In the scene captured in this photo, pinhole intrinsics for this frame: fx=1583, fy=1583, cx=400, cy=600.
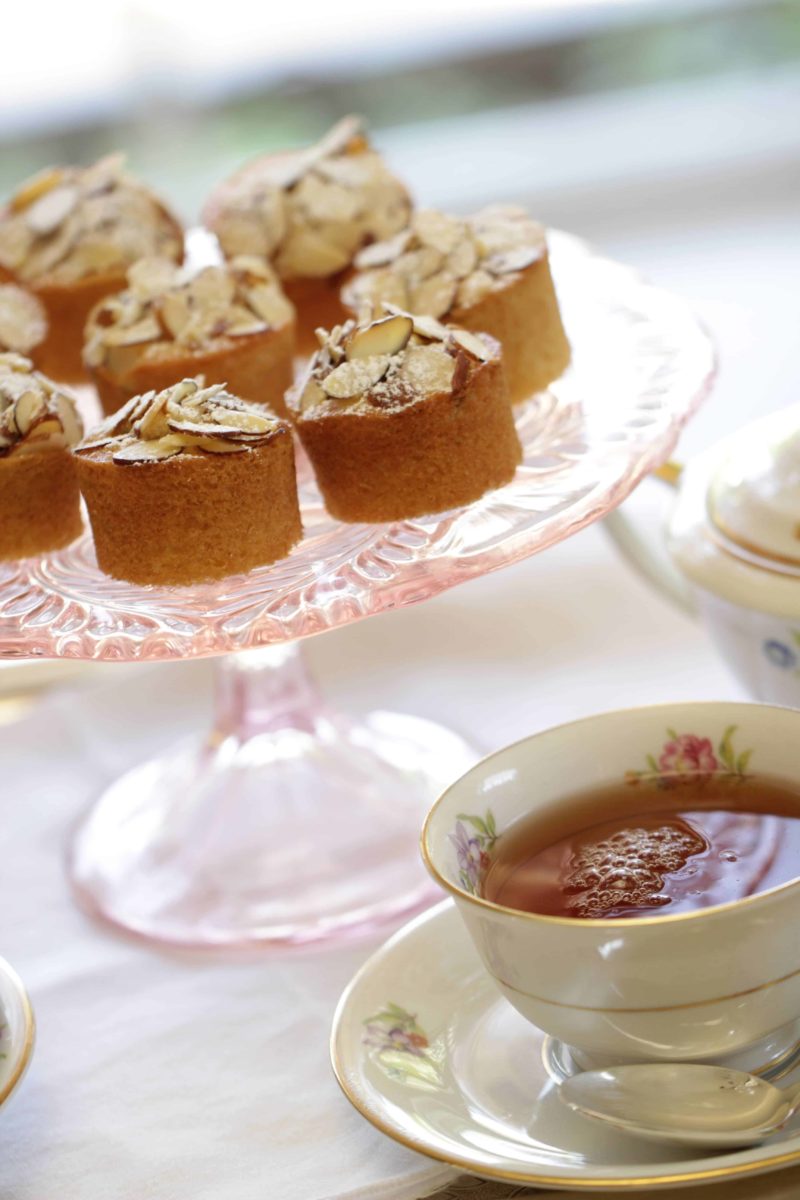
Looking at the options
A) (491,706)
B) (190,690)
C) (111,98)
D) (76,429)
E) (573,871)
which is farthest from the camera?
(111,98)

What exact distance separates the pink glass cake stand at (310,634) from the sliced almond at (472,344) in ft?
0.23

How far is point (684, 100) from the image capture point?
2.60 meters

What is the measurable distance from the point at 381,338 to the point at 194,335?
184 millimetres

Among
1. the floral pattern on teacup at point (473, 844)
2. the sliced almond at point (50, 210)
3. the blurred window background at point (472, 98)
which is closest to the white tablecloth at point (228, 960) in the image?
the floral pattern on teacup at point (473, 844)

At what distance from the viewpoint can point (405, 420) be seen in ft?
2.93

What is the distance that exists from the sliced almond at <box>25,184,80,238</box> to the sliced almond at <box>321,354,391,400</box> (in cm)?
43

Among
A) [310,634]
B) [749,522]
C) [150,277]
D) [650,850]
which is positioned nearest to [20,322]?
[150,277]

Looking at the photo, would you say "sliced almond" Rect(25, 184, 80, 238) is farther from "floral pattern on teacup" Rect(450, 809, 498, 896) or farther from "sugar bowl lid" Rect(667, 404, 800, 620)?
"floral pattern on teacup" Rect(450, 809, 498, 896)

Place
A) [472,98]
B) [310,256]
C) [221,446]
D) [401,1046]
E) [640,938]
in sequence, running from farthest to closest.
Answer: [472,98] < [310,256] < [221,446] < [401,1046] < [640,938]

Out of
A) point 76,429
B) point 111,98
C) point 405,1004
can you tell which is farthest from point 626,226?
point 405,1004

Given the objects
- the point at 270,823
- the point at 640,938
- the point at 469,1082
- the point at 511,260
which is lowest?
the point at 270,823

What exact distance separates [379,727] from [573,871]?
1.65ft

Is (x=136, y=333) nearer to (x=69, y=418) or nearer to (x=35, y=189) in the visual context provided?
(x=69, y=418)

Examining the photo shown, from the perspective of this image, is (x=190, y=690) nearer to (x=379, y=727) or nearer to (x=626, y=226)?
(x=379, y=727)
